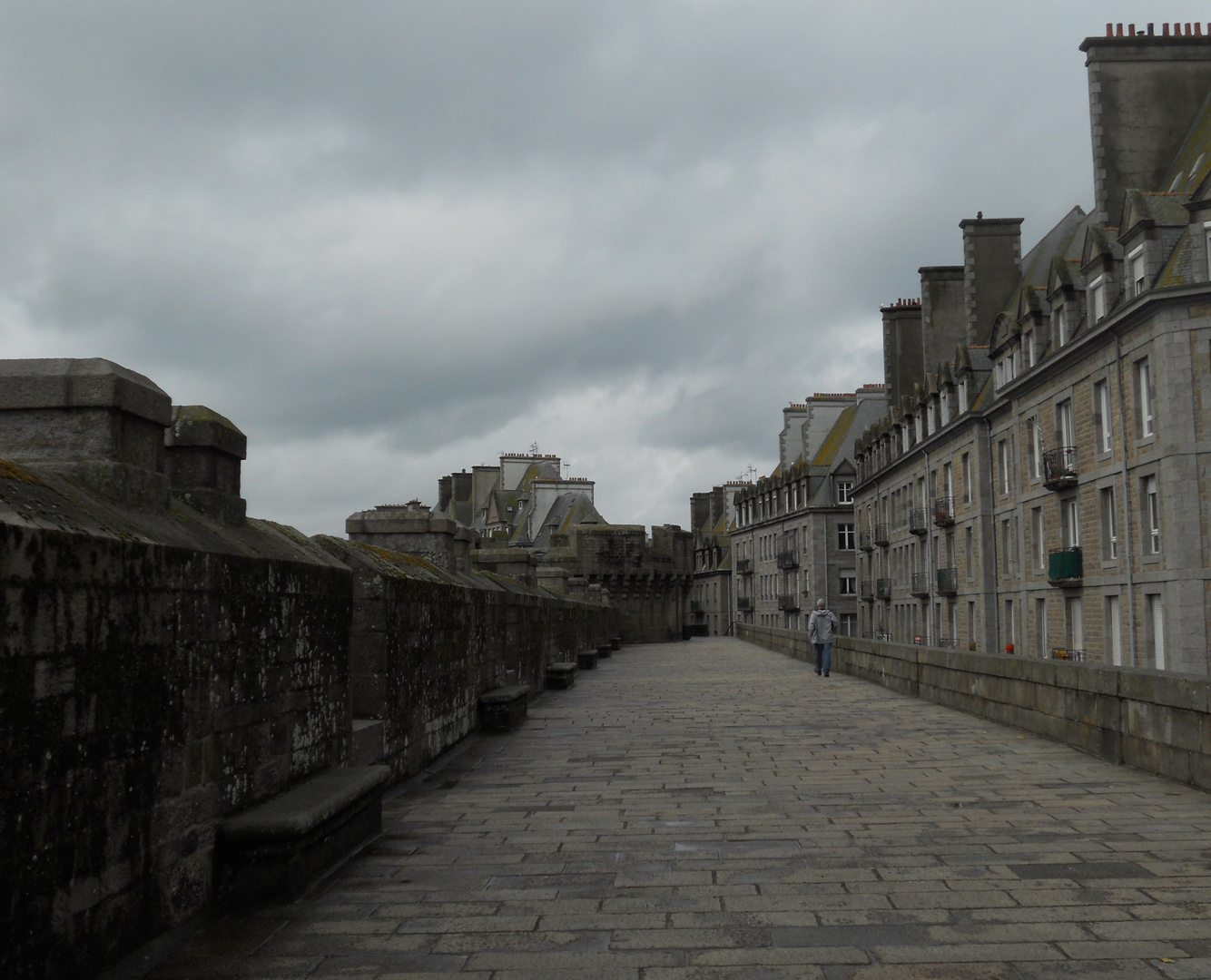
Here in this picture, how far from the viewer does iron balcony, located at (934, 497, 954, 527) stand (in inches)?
1469

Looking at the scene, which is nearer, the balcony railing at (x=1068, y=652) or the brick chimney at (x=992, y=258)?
the balcony railing at (x=1068, y=652)

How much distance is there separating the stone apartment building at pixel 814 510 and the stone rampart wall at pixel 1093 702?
44.3 meters

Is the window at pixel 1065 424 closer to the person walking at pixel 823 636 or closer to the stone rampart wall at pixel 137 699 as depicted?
the person walking at pixel 823 636

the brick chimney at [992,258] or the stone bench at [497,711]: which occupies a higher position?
the brick chimney at [992,258]

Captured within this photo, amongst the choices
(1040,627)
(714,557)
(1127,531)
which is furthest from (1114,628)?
(714,557)

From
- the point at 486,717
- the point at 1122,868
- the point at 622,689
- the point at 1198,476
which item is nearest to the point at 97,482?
the point at 1122,868

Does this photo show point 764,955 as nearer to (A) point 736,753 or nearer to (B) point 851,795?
(B) point 851,795

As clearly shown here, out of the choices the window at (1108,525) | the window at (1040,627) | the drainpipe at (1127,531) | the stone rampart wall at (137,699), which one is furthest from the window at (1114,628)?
the stone rampart wall at (137,699)

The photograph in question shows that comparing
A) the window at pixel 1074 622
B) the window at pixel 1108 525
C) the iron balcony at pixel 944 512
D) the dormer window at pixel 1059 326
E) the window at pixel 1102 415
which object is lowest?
the window at pixel 1074 622

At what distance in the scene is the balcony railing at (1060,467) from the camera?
88.2ft

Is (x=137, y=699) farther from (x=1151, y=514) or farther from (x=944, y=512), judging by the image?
(x=944, y=512)

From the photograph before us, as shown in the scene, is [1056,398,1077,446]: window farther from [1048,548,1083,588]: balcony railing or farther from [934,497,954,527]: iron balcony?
[934,497,954,527]: iron balcony

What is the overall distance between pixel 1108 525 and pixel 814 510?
3500 centimetres

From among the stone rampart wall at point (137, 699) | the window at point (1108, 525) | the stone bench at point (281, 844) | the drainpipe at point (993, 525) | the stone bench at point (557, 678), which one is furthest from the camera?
the drainpipe at point (993, 525)
